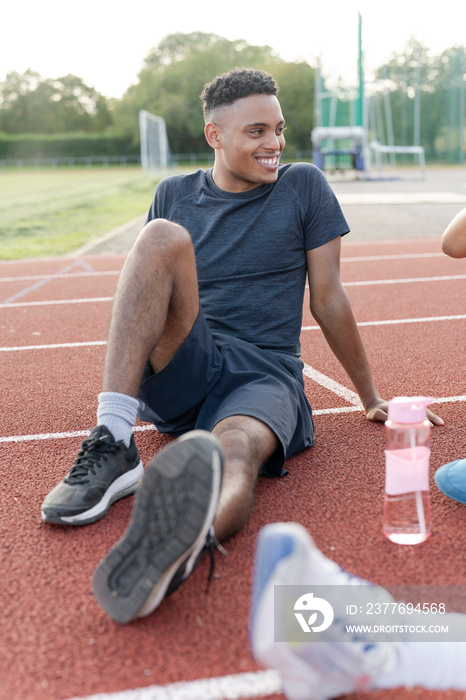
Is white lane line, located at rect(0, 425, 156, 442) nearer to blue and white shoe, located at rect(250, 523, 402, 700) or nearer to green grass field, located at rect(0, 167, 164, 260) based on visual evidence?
blue and white shoe, located at rect(250, 523, 402, 700)

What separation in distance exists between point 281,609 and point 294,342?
1650 mm

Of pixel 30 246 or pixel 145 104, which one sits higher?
pixel 145 104

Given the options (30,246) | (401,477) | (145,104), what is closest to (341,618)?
(401,477)

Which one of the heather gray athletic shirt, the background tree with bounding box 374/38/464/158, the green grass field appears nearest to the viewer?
the heather gray athletic shirt

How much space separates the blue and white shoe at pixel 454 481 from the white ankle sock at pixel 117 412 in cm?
106

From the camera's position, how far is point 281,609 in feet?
4.45

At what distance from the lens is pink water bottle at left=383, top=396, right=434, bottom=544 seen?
2.02 meters

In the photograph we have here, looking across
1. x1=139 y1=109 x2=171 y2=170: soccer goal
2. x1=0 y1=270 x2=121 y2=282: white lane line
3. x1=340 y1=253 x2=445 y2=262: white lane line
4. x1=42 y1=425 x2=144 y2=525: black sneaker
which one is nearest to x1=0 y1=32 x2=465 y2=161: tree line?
x1=139 y1=109 x2=171 y2=170: soccer goal

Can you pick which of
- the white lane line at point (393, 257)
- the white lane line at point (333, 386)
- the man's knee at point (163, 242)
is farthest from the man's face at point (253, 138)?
the white lane line at point (393, 257)

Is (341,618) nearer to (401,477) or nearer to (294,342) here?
(401,477)

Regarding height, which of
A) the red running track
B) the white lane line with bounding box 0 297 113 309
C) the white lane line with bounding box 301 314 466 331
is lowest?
the red running track

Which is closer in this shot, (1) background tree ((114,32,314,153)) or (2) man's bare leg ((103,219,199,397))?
(2) man's bare leg ((103,219,199,397))

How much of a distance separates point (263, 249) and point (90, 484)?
1157 millimetres

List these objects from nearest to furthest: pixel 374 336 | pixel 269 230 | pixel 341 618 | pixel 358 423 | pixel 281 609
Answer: pixel 281 609, pixel 341 618, pixel 269 230, pixel 358 423, pixel 374 336
